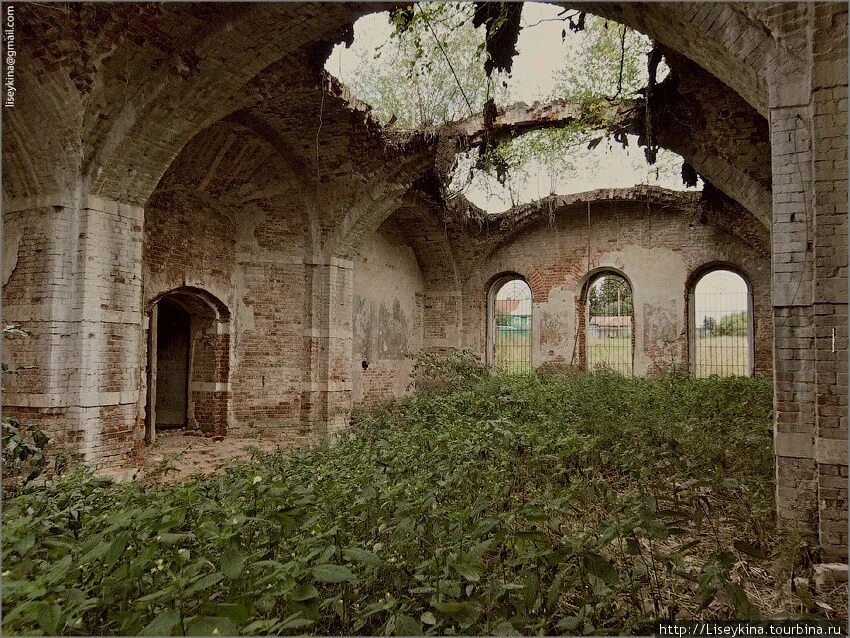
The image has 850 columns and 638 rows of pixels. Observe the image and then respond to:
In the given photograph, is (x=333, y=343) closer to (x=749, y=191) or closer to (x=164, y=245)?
(x=164, y=245)

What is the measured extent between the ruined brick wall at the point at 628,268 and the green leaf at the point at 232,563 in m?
13.1

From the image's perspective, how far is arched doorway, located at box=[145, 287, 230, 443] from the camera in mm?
10094

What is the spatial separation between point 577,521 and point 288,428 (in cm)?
751

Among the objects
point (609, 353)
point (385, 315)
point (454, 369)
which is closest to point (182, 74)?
point (385, 315)

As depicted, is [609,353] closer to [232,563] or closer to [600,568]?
[600,568]

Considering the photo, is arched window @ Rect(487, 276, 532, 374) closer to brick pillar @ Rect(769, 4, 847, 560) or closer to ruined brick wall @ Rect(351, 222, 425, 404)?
ruined brick wall @ Rect(351, 222, 425, 404)

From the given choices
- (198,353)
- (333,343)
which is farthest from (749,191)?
(198,353)

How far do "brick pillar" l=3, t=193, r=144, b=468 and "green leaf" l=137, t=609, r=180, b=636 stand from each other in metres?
5.60

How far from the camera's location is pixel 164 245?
895 centimetres

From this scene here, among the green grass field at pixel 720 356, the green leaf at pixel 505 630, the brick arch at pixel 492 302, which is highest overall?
the brick arch at pixel 492 302

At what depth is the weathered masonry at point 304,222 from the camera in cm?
418

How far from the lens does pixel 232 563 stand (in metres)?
2.16

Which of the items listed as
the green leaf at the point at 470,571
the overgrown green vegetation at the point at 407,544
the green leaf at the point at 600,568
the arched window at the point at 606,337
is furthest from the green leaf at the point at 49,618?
the arched window at the point at 606,337

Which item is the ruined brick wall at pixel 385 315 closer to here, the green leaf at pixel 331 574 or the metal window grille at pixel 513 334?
the metal window grille at pixel 513 334
